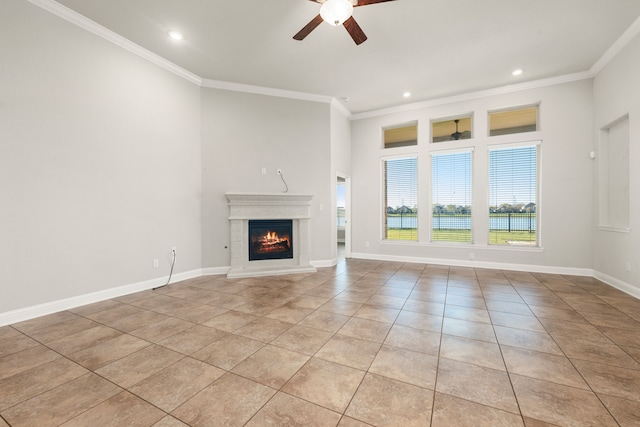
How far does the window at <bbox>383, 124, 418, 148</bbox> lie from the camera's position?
6189 mm

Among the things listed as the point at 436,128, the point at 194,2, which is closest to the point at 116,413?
the point at 194,2

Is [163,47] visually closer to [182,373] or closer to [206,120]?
[206,120]

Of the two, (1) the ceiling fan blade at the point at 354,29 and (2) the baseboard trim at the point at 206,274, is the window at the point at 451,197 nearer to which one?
(2) the baseboard trim at the point at 206,274

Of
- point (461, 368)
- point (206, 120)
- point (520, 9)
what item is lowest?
point (461, 368)

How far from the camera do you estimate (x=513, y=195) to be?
5270mm

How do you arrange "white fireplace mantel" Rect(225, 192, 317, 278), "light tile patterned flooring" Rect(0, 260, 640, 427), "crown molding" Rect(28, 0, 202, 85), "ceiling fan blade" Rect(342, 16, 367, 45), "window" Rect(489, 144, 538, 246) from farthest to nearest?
"window" Rect(489, 144, 538, 246) < "white fireplace mantel" Rect(225, 192, 317, 278) < "crown molding" Rect(28, 0, 202, 85) < "ceiling fan blade" Rect(342, 16, 367, 45) < "light tile patterned flooring" Rect(0, 260, 640, 427)

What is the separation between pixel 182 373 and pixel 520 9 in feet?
17.1

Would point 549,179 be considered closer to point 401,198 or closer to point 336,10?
point 401,198

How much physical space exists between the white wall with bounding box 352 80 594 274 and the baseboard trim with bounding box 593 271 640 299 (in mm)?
263

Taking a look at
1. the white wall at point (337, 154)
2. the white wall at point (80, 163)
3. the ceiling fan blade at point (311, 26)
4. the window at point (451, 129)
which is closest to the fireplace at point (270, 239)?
the white wall at point (337, 154)

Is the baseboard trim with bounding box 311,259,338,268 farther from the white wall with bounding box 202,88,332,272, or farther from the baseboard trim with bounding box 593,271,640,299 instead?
the baseboard trim with bounding box 593,271,640,299

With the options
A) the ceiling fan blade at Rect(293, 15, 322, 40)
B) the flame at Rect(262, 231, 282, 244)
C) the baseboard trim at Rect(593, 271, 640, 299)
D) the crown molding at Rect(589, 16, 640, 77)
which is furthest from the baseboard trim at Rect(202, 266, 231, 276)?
the crown molding at Rect(589, 16, 640, 77)

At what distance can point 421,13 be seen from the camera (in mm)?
3182

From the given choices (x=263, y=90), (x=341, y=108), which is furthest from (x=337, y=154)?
(x=263, y=90)
